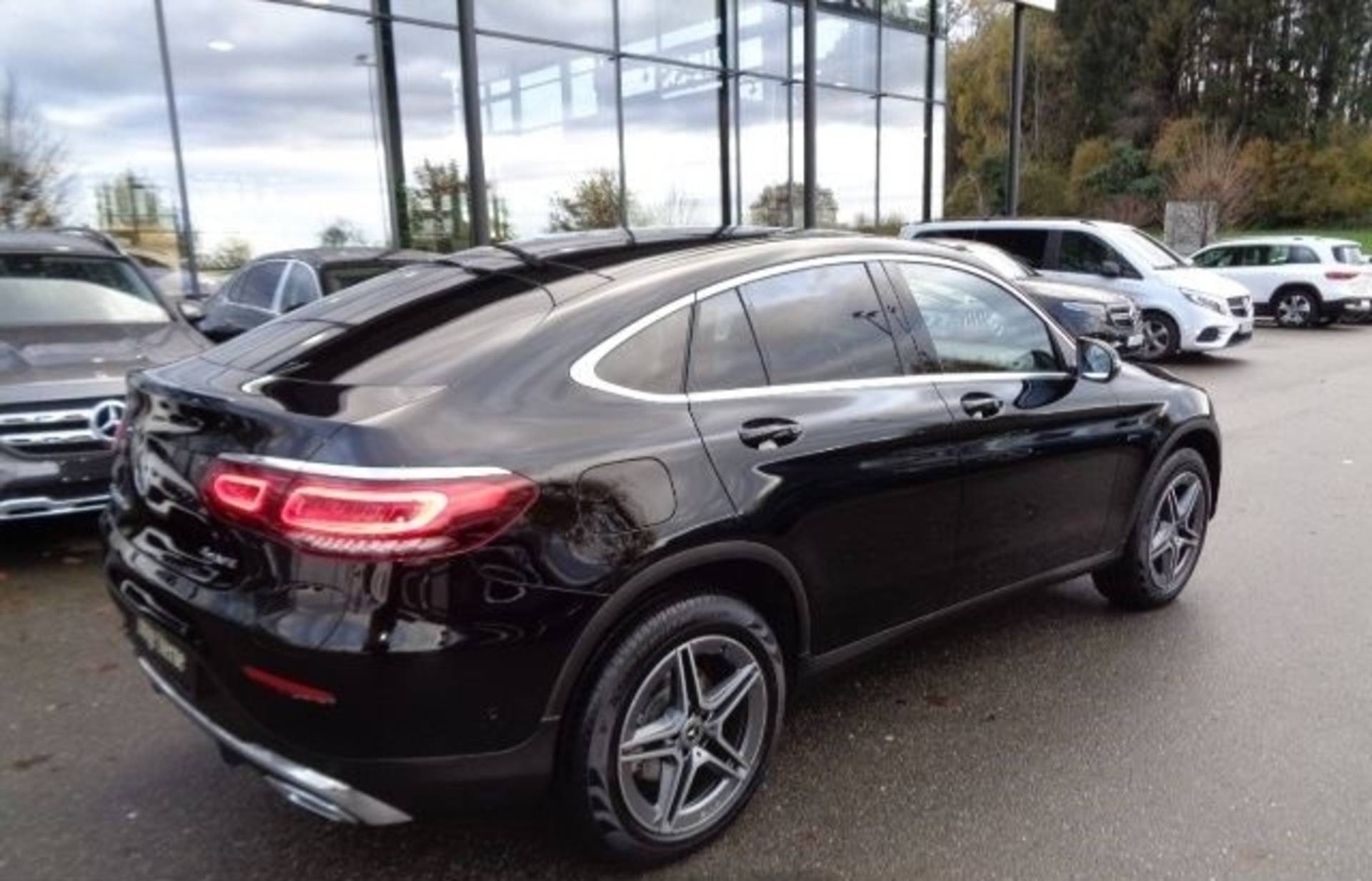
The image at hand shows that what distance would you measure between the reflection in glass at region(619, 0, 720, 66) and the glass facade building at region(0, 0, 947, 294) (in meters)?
0.03

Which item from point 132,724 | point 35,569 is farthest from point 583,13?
point 132,724

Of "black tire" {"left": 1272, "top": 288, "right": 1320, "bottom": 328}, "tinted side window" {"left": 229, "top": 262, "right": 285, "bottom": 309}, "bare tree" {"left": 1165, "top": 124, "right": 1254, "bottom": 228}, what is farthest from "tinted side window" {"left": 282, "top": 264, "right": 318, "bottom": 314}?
"bare tree" {"left": 1165, "top": 124, "right": 1254, "bottom": 228}

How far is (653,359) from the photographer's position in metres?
2.84

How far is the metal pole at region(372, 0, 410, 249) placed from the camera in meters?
12.9

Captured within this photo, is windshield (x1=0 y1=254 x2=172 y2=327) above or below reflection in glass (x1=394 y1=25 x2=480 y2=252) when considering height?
below

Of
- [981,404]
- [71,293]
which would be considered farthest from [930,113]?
[981,404]

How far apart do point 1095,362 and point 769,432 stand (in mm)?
1846

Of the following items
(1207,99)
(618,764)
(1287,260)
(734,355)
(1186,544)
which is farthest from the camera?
(1207,99)

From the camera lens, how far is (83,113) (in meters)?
10.9

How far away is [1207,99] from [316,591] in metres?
56.9

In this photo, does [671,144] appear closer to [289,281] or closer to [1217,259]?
[289,281]

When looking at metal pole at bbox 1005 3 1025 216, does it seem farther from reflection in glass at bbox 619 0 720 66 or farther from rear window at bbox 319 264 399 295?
rear window at bbox 319 264 399 295

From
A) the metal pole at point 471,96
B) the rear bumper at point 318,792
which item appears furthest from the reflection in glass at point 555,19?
the rear bumper at point 318,792

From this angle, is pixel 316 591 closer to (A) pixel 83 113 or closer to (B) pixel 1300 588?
(B) pixel 1300 588
